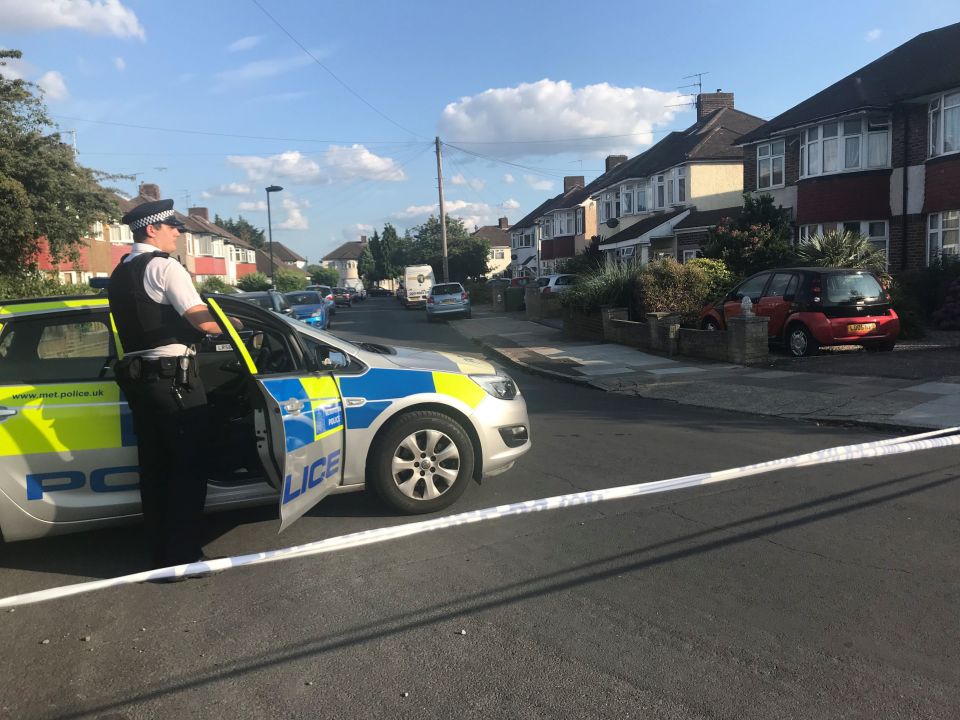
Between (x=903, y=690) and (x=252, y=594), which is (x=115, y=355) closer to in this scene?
(x=252, y=594)

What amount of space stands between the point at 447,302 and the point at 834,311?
66.2ft

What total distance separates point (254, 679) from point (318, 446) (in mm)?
1472

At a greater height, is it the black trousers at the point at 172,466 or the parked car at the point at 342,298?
the parked car at the point at 342,298

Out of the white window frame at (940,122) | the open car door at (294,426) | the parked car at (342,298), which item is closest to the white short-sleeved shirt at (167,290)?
the open car door at (294,426)

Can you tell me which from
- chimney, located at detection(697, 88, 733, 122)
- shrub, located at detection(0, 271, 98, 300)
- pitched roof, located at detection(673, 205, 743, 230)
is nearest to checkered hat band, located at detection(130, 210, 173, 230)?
shrub, located at detection(0, 271, 98, 300)

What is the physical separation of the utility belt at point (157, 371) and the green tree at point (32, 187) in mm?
15942

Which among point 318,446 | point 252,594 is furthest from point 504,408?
point 252,594

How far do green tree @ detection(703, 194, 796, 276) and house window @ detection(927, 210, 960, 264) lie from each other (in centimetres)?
377

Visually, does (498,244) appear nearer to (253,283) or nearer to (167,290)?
(253,283)

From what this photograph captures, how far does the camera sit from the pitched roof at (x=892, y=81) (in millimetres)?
19297

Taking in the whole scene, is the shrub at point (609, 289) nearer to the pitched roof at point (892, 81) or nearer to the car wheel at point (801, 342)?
the car wheel at point (801, 342)

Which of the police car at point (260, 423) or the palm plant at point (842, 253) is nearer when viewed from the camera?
the police car at point (260, 423)

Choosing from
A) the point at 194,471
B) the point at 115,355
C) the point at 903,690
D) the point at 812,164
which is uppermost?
the point at 812,164

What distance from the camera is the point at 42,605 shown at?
3766 mm
